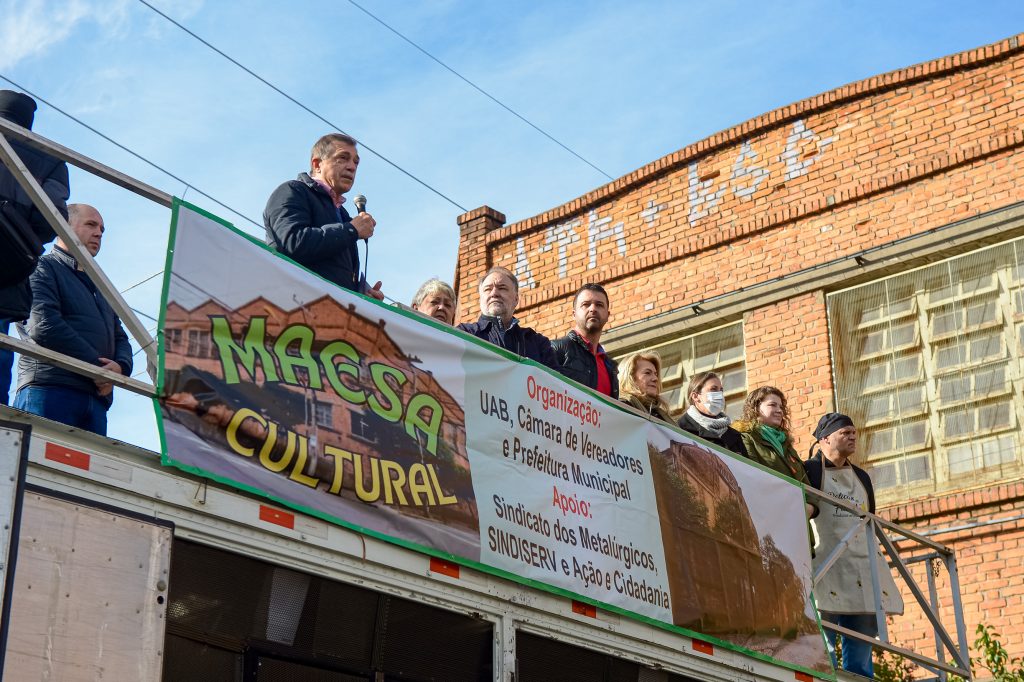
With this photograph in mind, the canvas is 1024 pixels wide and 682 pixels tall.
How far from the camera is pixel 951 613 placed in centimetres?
1248

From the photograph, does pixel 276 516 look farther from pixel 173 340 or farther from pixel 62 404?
pixel 62 404

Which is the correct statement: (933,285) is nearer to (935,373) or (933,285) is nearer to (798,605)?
(935,373)

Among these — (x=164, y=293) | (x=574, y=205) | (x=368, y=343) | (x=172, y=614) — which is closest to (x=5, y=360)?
(x=164, y=293)

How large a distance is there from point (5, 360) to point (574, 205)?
458 inches

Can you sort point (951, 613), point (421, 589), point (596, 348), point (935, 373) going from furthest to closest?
point (935, 373)
point (951, 613)
point (596, 348)
point (421, 589)

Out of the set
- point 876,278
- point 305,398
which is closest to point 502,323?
point 305,398

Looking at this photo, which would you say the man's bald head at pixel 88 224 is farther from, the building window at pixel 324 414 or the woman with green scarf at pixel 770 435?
the woman with green scarf at pixel 770 435

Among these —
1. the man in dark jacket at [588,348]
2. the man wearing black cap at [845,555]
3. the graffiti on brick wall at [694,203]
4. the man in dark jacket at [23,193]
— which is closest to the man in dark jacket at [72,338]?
the man in dark jacket at [23,193]

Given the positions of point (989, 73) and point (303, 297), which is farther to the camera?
point (989, 73)

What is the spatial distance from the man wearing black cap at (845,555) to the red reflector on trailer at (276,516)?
445 centimetres

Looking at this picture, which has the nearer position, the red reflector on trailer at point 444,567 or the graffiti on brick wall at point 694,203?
the red reflector on trailer at point 444,567

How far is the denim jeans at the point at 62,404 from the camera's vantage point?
5523 mm

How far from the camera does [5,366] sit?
217 inches

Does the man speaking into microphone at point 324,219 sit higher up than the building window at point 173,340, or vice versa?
the man speaking into microphone at point 324,219
